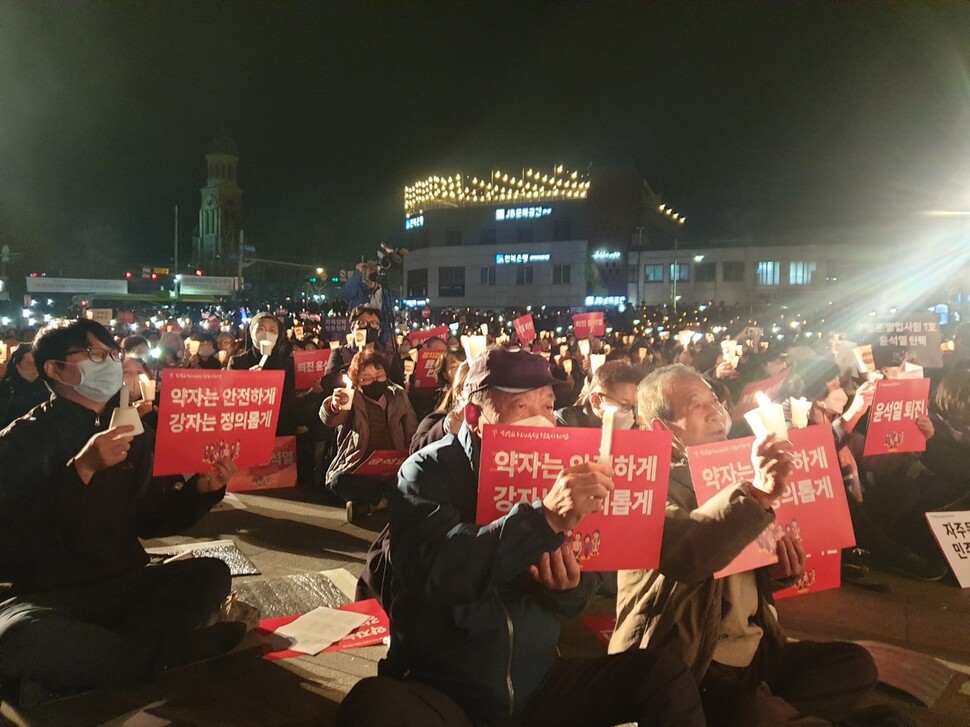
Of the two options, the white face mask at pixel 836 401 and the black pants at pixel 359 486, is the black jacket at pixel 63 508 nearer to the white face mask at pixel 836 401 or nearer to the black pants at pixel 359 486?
the black pants at pixel 359 486

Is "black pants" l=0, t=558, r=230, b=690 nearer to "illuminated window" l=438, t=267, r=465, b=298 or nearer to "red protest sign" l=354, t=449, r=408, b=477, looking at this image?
"red protest sign" l=354, t=449, r=408, b=477

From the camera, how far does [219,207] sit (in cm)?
8706

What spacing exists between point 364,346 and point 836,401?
525cm

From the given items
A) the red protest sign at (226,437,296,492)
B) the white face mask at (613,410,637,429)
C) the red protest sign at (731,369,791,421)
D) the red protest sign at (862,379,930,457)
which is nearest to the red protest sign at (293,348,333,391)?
the red protest sign at (226,437,296,492)

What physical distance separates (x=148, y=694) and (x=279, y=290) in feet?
276

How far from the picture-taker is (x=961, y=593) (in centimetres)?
568

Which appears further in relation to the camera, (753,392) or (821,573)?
(753,392)

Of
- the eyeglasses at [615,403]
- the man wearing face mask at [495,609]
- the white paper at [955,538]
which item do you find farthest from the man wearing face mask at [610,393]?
the white paper at [955,538]

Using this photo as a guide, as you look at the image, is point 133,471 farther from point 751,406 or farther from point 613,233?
point 613,233

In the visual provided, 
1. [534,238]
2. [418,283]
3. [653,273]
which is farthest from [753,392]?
[418,283]

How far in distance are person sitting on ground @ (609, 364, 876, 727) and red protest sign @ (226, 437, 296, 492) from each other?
5.87 metres

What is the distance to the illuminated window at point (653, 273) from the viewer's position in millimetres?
56281

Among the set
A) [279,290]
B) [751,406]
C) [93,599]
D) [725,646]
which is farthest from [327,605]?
[279,290]

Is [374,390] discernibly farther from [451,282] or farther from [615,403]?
[451,282]
